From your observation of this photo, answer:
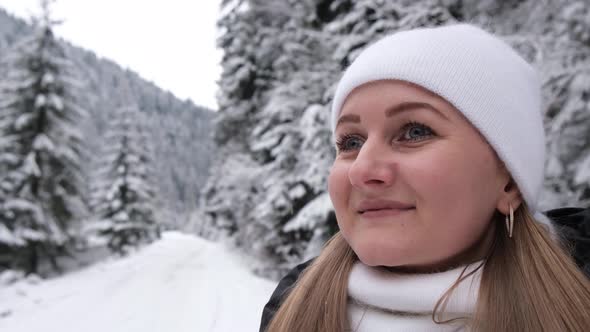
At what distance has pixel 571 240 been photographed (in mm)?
1291

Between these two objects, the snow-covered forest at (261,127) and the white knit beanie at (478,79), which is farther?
the snow-covered forest at (261,127)

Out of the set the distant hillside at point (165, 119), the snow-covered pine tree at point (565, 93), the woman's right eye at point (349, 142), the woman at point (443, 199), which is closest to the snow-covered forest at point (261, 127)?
the snow-covered pine tree at point (565, 93)

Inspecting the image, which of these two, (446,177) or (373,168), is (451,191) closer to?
(446,177)

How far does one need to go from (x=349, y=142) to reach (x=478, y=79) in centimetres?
43

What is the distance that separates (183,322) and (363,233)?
19.9 ft

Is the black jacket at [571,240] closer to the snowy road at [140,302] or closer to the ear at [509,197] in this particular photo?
the ear at [509,197]

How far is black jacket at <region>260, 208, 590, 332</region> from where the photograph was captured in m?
1.20

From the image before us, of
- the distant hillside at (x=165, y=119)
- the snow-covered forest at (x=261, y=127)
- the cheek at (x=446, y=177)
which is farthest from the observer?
the distant hillside at (x=165, y=119)

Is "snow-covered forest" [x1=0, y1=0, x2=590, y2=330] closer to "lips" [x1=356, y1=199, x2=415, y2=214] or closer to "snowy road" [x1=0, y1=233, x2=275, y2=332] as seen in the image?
"snowy road" [x1=0, y1=233, x2=275, y2=332]

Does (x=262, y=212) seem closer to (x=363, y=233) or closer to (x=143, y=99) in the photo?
(x=363, y=233)

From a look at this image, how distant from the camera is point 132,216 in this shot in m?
23.2

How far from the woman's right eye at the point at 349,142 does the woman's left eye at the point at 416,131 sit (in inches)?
6.6

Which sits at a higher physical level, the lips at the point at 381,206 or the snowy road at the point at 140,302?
the lips at the point at 381,206

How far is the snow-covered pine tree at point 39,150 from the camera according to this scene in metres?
12.1
